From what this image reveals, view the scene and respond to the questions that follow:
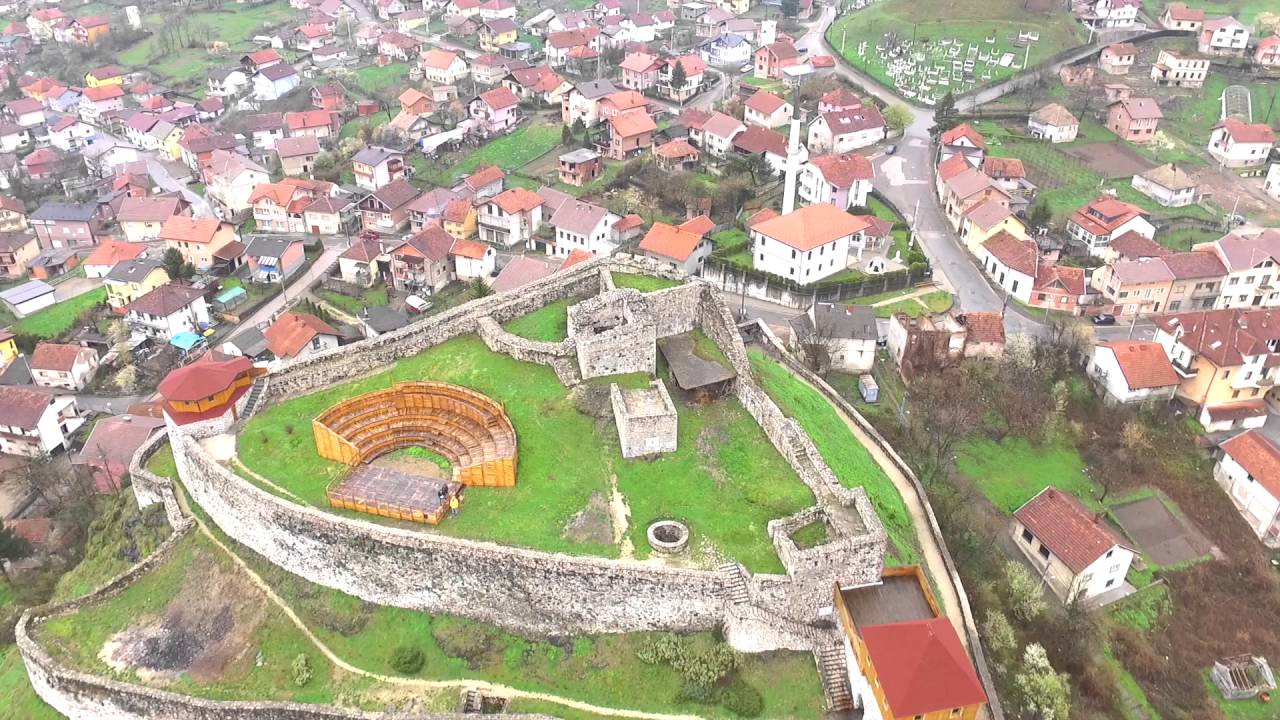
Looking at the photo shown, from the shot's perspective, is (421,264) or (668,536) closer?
(668,536)

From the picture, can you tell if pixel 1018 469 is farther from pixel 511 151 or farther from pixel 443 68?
pixel 443 68

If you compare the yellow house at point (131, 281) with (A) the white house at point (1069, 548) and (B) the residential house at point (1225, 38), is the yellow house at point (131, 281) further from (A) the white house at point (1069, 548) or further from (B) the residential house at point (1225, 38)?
(B) the residential house at point (1225, 38)

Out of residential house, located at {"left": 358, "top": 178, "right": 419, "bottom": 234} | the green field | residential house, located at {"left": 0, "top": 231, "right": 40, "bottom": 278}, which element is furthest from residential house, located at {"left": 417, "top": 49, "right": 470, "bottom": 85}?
residential house, located at {"left": 0, "top": 231, "right": 40, "bottom": 278}

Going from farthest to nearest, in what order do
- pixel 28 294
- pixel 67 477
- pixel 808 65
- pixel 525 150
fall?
1. pixel 808 65
2. pixel 525 150
3. pixel 28 294
4. pixel 67 477

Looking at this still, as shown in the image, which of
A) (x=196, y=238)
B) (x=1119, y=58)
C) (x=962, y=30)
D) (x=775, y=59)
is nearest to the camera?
(x=196, y=238)

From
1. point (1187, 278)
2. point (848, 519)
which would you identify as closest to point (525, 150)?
point (1187, 278)

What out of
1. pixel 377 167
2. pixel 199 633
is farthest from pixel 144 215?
pixel 199 633

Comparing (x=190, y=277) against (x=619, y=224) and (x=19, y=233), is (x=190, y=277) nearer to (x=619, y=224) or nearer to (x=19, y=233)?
(x=19, y=233)
